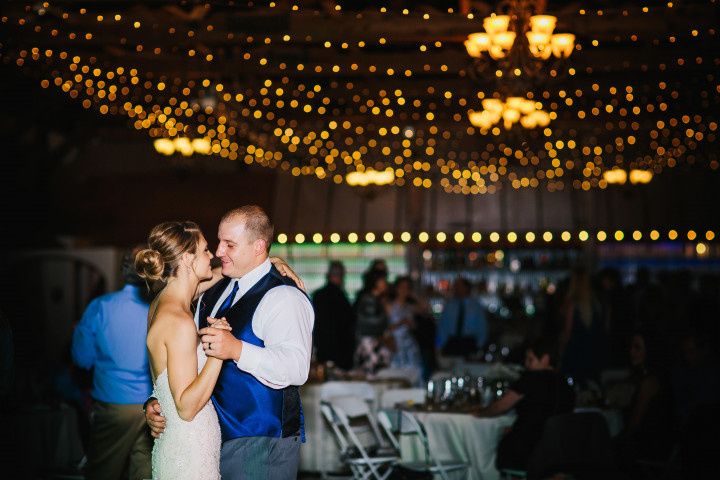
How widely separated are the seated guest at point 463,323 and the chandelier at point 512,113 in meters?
2.64

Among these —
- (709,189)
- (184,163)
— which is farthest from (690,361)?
(184,163)

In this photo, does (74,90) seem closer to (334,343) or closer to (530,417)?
(334,343)

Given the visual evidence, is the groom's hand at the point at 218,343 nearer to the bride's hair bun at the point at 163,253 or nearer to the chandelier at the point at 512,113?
the bride's hair bun at the point at 163,253

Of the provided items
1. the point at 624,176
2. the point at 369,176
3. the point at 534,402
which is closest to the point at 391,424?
the point at 534,402

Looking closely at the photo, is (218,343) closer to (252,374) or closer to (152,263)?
(252,374)

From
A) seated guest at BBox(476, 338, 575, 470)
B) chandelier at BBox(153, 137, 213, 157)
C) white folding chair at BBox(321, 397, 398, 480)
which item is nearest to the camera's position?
seated guest at BBox(476, 338, 575, 470)

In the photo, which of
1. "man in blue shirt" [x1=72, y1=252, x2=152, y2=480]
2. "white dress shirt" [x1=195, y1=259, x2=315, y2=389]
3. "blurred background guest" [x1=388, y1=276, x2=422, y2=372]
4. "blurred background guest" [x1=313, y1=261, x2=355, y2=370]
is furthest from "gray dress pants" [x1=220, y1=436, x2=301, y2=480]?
"blurred background guest" [x1=388, y1=276, x2=422, y2=372]

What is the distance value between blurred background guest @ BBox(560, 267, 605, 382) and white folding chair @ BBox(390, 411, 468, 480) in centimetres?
229

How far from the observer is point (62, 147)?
13.8 metres

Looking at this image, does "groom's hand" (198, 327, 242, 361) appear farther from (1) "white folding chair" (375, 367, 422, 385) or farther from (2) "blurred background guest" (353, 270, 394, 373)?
(2) "blurred background guest" (353, 270, 394, 373)

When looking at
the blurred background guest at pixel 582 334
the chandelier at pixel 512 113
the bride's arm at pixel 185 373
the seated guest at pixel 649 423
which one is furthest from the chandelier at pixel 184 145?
the bride's arm at pixel 185 373

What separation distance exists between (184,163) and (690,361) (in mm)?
9562

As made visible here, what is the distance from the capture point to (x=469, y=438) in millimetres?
6188

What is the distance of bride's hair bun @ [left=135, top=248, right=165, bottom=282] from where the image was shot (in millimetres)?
3338
